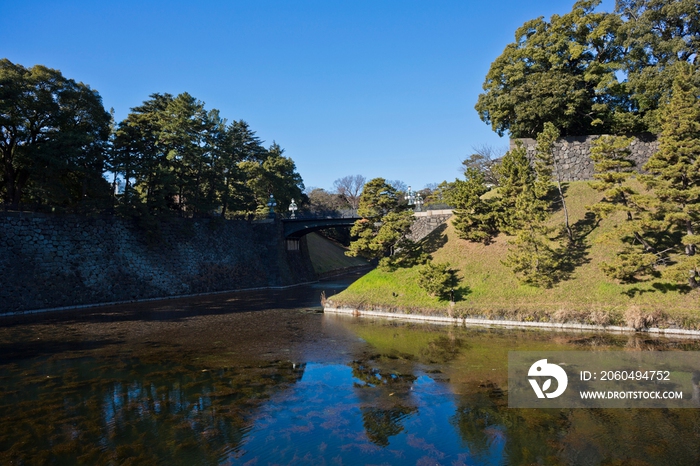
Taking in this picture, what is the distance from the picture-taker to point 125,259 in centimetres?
3788

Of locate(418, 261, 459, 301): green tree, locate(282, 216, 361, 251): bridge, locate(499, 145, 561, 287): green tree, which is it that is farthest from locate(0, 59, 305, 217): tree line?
locate(499, 145, 561, 287): green tree

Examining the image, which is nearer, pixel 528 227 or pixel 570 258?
pixel 528 227

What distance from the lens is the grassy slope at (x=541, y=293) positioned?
22234 millimetres

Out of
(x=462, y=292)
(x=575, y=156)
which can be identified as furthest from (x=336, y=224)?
(x=575, y=156)

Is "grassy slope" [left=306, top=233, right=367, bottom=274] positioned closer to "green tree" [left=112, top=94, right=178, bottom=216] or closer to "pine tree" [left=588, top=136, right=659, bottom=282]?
"green tree" [left=112, top=94, right=178, bottom=216]

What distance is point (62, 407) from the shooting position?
13.1 meters

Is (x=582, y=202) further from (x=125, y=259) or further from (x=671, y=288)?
(x=125, y=259)

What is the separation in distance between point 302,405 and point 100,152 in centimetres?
3250

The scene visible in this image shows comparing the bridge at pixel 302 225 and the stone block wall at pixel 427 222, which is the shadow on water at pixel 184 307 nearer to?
the bridge at pixel 302 225

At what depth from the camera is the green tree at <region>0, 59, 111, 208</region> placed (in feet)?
104

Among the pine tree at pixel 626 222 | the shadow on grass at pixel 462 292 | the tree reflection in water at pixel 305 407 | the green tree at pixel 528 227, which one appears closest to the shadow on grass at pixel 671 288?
the pine tree at pixel 626 222

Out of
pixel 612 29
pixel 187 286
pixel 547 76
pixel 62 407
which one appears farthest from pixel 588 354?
pixel 187 286

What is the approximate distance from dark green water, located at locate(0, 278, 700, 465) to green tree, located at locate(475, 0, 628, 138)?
2130 cm

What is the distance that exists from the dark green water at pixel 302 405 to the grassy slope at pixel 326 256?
142ft
